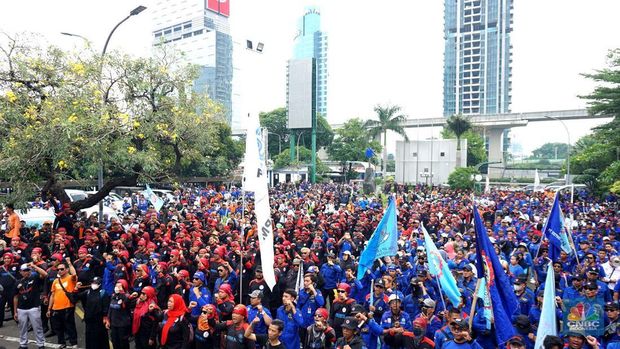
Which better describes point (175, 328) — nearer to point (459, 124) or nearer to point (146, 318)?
point (146, 318)

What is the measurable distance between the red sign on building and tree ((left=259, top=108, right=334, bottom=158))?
70.6 m

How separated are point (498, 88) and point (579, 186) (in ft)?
319

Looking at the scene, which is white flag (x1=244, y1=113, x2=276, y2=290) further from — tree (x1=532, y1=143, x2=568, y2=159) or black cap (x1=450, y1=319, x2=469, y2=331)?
tree (x1=532, y1=143, x2=568, y2=159)

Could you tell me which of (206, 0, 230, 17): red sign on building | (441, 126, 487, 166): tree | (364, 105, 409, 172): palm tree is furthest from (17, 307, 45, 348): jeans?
(206, 0, 230, 17): red sign on building

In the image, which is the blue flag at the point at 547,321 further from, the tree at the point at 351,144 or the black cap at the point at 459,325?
Result: the tree at the point at 351,144

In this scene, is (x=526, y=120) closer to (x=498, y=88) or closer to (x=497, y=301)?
(x=498, y=88)

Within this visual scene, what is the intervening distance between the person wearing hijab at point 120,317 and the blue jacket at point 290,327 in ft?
7.80

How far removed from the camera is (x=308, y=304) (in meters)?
7.34

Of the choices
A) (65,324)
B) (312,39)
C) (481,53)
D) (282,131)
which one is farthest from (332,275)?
(312,39)

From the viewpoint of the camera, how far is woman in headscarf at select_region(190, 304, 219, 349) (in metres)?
6.55

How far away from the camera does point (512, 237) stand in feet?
44.3

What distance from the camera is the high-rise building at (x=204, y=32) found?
106125 millimetres

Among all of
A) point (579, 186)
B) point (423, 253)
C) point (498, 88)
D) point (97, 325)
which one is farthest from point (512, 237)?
point (498, 88)

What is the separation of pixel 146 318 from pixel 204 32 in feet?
418
